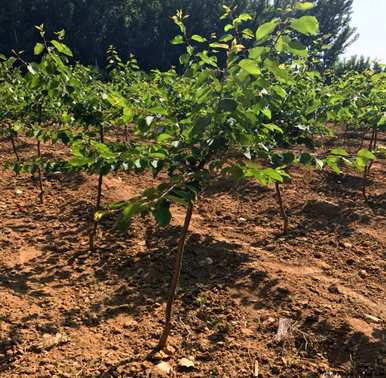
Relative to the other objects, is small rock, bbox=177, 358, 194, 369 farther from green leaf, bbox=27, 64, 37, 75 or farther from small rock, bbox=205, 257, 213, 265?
green leaf, bbox=27, 64, 37, 75

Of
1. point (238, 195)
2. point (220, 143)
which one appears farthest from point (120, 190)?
point (220, 143)

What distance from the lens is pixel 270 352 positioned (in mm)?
4164

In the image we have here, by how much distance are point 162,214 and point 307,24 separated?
1.23 m

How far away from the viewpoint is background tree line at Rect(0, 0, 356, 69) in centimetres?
3177

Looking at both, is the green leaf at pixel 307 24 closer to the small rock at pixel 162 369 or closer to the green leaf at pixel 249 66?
the green leaf at pixel 249 66

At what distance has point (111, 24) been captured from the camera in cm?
3541

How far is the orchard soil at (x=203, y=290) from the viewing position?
13.2 feet

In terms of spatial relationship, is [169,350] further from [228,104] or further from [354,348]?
[228,104]

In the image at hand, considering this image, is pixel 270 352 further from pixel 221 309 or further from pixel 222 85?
Result: pixel 222 85

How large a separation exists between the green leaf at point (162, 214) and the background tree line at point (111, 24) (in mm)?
29913

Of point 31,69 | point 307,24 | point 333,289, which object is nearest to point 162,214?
point 307,24

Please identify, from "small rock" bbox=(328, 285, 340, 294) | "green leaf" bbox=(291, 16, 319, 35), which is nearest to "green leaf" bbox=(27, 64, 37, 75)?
"green leaf" bbox=(291, 16, 319, 35)

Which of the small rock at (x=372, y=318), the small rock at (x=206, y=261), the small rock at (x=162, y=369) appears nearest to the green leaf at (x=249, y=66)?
the small rock at (x=162, y=369)

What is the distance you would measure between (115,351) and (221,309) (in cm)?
133
